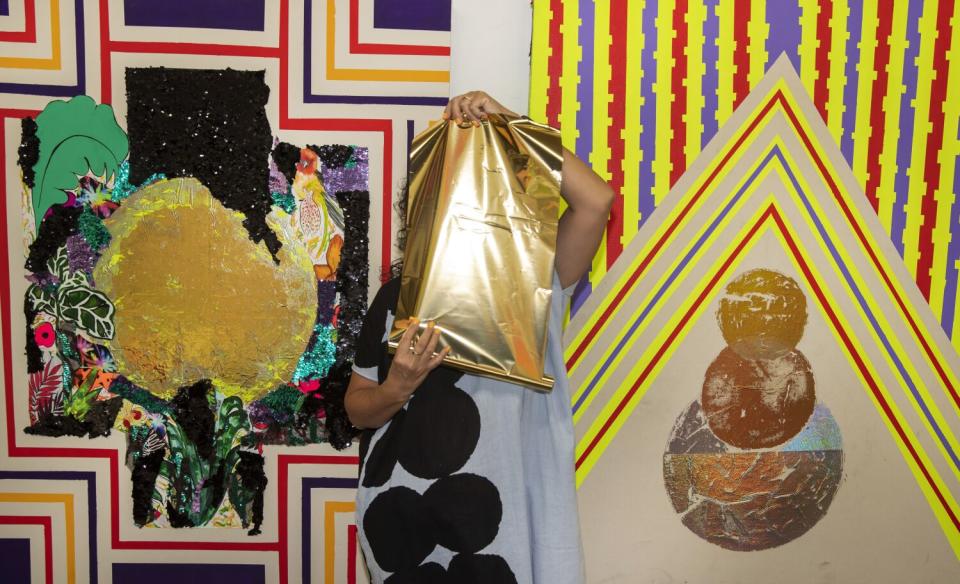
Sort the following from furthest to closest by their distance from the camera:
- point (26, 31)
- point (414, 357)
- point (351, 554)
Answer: point (351, 554) → point (26, 31) → point (414, 357)

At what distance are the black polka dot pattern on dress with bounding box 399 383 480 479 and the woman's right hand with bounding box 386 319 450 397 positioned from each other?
5 cm

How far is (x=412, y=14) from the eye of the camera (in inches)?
53.5

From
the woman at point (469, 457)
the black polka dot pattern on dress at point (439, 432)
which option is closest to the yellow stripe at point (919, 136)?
the woman at point (469, 457)

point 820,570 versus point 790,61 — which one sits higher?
point 790,61

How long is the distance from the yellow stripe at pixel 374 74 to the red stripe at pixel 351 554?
3.04 ft

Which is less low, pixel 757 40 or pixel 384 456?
pixel 757 40

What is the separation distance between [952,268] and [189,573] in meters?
1.77

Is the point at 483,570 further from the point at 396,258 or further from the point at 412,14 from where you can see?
the point at 412,14

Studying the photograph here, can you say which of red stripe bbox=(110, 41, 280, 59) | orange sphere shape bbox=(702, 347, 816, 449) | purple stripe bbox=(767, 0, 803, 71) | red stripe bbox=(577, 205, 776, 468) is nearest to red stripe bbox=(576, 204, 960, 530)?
red stripe bbox=(577, 205, 776, 468)

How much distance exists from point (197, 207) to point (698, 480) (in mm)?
1185

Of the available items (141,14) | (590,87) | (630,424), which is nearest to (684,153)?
(590,87)

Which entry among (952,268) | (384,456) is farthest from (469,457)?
(952,268)

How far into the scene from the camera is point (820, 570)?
1504 mm

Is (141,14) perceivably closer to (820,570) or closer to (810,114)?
(810,114)
